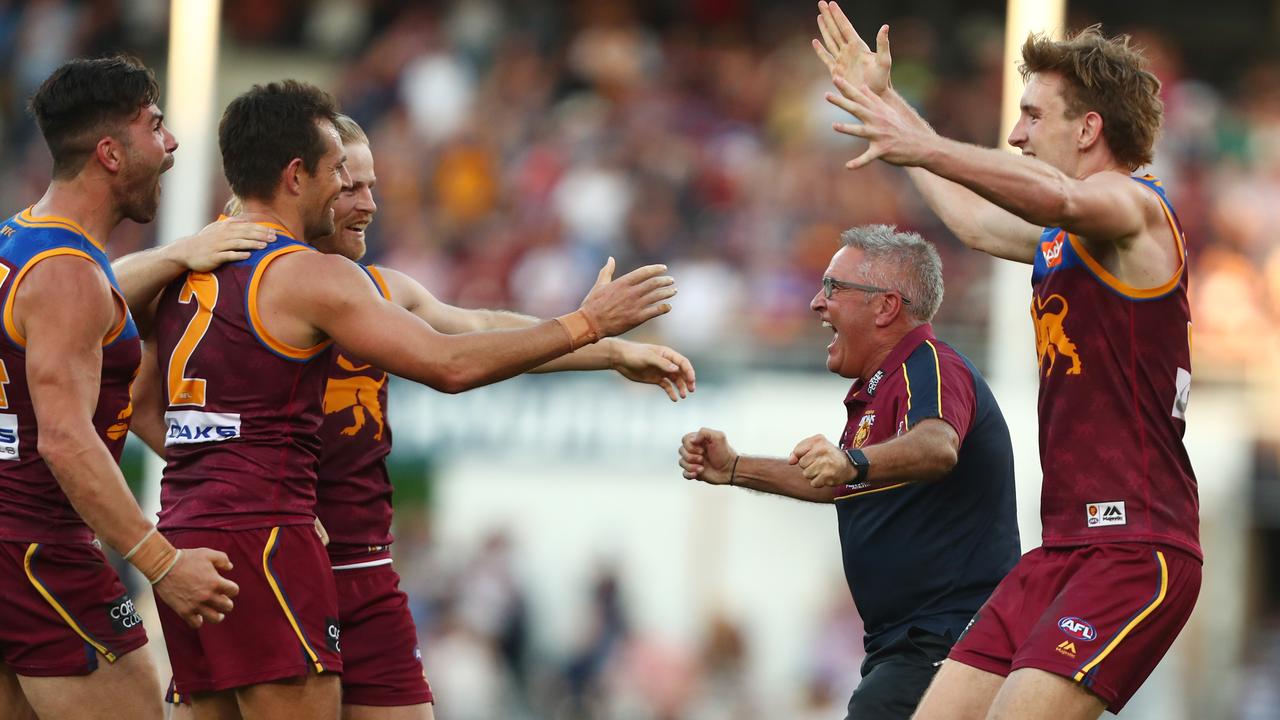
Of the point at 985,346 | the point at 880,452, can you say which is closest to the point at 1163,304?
the point at 880,452

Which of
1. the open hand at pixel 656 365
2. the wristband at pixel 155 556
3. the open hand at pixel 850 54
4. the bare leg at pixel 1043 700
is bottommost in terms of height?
the bare leg at pixel 1043 700

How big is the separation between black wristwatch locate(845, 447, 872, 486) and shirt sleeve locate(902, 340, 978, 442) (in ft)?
1.41

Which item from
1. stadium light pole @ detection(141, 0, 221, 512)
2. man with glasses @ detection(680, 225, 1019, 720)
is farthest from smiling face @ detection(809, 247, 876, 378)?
stadium light pole @ detection(141, 0, 221, 512)

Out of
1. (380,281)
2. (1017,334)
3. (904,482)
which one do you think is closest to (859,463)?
(904,482)

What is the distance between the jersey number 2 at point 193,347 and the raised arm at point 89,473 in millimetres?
315

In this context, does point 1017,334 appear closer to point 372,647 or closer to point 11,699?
point 372,647

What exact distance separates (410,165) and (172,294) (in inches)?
479

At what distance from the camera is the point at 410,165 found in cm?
1809

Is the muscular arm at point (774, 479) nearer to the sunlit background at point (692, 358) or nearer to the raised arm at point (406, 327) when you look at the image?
the raised arm at point (406, 327)

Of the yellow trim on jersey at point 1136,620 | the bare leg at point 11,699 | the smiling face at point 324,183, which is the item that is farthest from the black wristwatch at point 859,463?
the bare leg at point 11,699

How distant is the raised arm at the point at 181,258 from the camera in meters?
5.84

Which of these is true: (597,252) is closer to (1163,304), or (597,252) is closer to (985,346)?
(985,346)

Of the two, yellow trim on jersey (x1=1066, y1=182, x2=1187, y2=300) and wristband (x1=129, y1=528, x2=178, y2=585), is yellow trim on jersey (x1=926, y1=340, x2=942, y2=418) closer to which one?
yellow trim on jersey (x1=1066, y1=182, x2=1187, y2=300)

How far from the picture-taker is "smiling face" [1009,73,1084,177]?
6.04m
